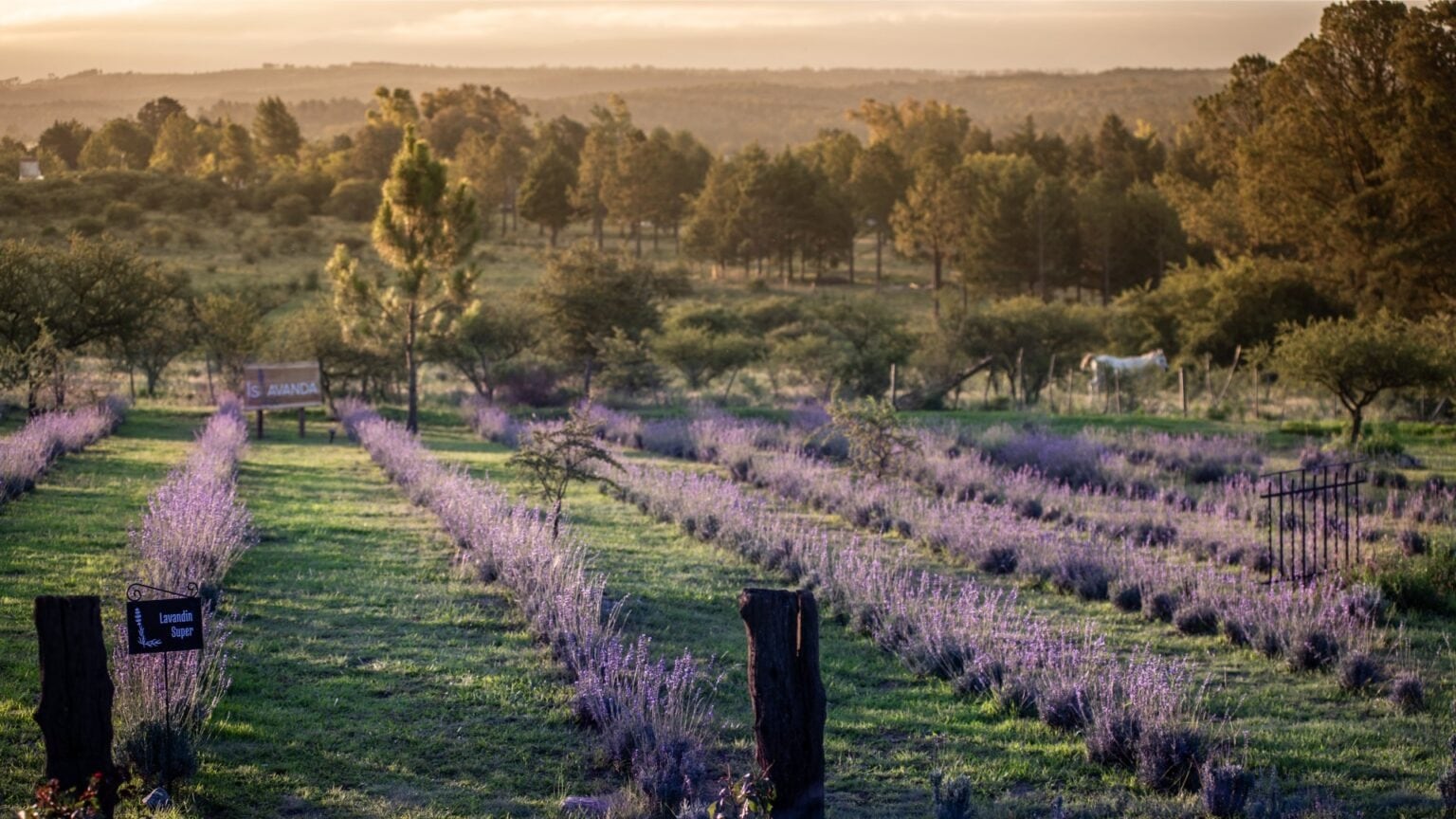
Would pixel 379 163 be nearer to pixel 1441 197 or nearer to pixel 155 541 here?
pixel 1441 197

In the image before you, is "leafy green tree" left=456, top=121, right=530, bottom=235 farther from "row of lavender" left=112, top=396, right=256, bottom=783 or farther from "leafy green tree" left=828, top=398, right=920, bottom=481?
"row of lavender" left=112, top=396, right=256, bottom=783

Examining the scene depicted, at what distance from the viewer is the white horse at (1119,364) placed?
3425 centimetres

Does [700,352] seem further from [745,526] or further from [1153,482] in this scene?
[745,526]

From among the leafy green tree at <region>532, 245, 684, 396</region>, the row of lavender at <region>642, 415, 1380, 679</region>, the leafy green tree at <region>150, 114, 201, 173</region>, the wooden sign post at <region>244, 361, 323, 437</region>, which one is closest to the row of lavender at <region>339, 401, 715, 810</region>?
the row of lavender at <region>642, 415, 1380, 679</region>

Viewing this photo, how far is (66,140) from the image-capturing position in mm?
54281

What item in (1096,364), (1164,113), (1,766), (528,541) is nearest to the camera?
(1,766)

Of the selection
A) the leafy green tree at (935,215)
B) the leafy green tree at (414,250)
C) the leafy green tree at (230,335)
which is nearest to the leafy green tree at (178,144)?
the leafy green tree at (935,215)

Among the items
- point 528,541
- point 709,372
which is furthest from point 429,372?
point 528,541

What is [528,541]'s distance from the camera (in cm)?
1076

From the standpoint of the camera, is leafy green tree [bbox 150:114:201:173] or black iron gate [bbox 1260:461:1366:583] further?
leafy green tree [bbox 150:114:201:173]

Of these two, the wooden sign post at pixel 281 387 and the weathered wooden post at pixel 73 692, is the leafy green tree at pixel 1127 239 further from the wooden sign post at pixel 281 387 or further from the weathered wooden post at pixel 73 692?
the weathered wooden post at pixel 73 692

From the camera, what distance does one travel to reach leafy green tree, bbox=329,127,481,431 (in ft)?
85.9

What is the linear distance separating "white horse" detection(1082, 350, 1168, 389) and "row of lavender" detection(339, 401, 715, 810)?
76.2 ft

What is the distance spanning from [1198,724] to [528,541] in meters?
5.72
